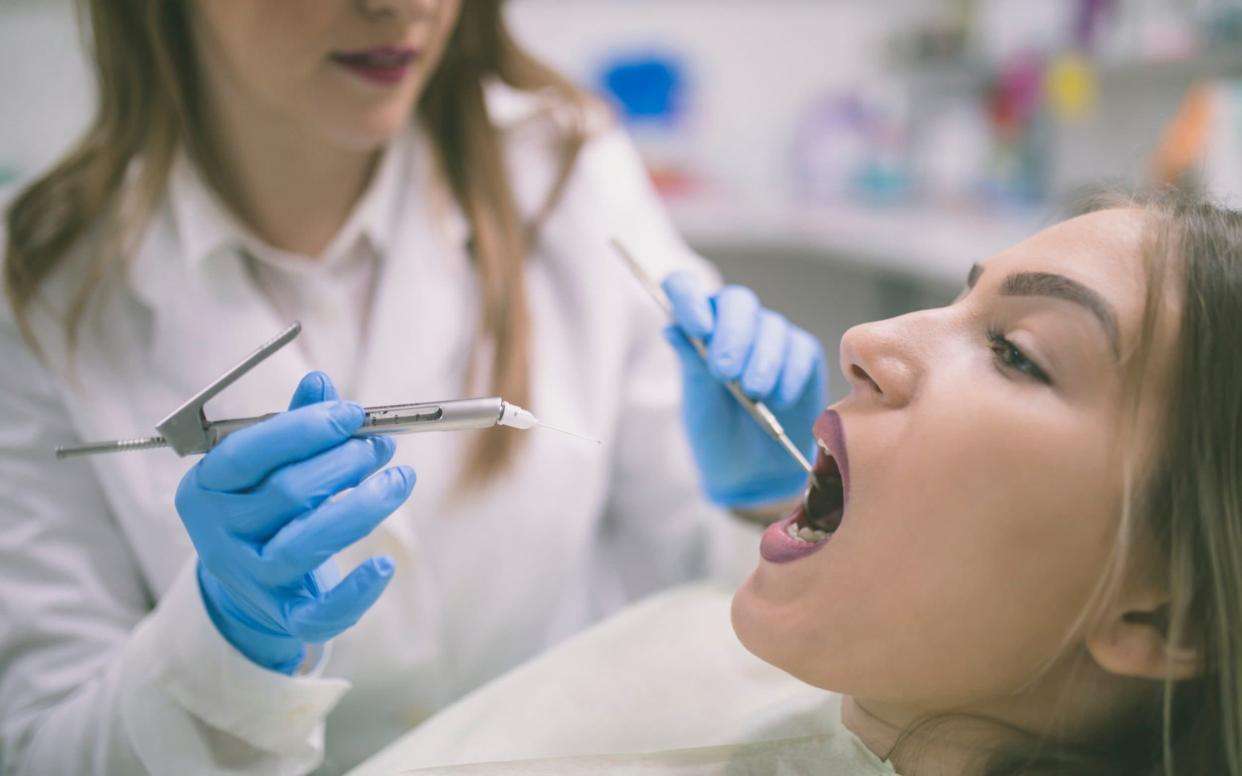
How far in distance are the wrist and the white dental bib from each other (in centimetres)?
12

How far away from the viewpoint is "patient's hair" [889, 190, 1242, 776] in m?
0.63

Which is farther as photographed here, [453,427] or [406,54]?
[406,54]

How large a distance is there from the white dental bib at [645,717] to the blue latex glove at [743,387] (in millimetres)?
148

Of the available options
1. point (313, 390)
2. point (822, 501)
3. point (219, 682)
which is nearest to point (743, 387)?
point (822, 501)

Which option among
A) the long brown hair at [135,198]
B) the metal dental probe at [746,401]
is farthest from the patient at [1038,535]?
the long brown hair at [135,198]

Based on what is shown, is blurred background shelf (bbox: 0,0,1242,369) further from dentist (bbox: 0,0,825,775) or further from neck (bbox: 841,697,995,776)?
neck (bbox: 841,697,995,776)

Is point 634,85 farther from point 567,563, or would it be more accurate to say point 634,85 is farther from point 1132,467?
point 1132,467

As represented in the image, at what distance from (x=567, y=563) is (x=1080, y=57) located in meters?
1.86

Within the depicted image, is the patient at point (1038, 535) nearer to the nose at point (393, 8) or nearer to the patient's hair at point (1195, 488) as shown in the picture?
the patient's hair at point (1195, 488)

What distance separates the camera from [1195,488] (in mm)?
639

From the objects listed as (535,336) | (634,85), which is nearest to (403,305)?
(535,336)

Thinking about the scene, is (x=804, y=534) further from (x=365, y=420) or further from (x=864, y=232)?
(x=864, y=232)

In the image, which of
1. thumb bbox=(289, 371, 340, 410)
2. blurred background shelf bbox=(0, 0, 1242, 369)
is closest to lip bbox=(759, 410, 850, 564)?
thumb bbox=(289, 371, 340, 410)

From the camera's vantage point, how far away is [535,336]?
45.7 inches
